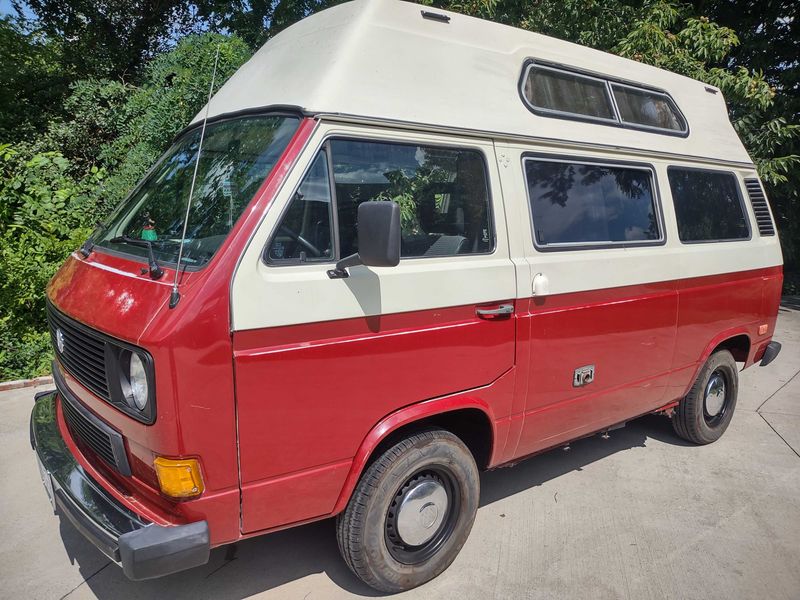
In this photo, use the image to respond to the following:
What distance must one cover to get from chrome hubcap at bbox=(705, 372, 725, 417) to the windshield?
13.6ft

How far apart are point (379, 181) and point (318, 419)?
112 cm

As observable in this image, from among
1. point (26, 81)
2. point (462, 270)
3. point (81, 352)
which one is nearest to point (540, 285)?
point (462, 270)

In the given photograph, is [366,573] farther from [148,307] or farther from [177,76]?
[177,76]

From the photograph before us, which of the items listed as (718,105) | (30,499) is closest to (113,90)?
(30,499)

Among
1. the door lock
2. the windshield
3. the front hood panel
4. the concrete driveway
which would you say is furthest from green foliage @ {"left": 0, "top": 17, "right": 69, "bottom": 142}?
the door lock

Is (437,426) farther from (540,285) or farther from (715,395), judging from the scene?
(715,395)

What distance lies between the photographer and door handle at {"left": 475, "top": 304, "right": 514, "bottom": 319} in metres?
3.08

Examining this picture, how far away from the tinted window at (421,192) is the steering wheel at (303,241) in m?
0.12

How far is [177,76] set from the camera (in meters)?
6.93

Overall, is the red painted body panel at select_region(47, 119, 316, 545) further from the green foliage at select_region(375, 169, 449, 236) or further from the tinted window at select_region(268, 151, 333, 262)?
the green foliage at select_region(375, 169, 449, 236)

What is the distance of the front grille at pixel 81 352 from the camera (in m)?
2.60

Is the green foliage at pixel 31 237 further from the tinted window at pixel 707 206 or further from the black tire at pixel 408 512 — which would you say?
the tinted window at pixel 707 206

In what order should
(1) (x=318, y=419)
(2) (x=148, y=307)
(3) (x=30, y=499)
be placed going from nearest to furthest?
(2) (x=148, y=307) < (1) (x=318, y=419) < (3) (x=30, y=499)

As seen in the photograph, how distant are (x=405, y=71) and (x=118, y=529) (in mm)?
2401
